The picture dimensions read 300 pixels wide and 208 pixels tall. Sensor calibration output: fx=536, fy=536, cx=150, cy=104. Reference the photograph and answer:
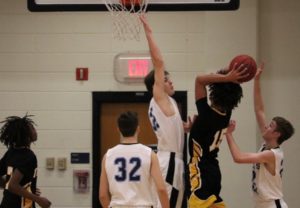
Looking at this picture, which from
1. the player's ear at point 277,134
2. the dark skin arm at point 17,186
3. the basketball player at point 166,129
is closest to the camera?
the basketball player at point 166,129

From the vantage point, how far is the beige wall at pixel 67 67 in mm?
7035

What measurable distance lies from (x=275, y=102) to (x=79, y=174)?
8.99ft

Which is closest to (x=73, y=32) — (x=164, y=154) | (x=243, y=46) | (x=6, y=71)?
(x=6, y=71)

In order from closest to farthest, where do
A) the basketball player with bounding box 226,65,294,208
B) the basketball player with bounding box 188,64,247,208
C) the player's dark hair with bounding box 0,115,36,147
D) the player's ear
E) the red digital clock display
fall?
1. the basketball player with bounding box 188,64,247,208
2. the basketball player with bounding box 226,65,294,208
3. the player's ear
4. the player's dark hair with bounding box 0,115,36,147
5. the red digital clock display

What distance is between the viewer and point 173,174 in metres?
4.31

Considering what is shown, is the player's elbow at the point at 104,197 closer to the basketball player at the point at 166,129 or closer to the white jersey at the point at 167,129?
the basketball player at the point at 166,129

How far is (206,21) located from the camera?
A: 22.7 ft

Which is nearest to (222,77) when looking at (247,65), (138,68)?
(247,65)

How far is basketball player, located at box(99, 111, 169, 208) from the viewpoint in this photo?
3842 millimetres

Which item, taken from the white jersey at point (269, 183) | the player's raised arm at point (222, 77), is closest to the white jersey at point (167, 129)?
the player's raised arm at point (222, 77)

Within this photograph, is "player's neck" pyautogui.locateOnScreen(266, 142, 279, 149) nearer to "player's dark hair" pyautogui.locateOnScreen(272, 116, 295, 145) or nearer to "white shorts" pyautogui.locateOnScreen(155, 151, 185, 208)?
"player's dark hair" pyautogui.locateOnScreen(272, 116, 295, 145)

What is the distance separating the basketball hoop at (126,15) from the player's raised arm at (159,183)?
137cm

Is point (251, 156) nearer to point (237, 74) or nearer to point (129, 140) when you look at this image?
point (237, 74)

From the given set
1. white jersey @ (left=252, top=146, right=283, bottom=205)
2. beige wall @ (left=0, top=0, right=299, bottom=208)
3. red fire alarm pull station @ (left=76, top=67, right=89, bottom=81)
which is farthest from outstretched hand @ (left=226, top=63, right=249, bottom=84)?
red fire alarm pull station @ (left=76, top=67, right=89, bottom=81)
